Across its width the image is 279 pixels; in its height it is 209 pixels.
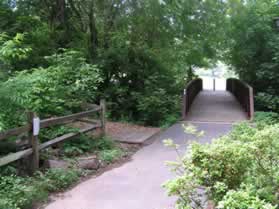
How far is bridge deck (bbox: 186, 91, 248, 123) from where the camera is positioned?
1212 centimetres

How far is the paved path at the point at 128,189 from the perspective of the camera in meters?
4.33

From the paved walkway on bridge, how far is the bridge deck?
530 cm

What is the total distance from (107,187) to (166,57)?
9269 millimetres

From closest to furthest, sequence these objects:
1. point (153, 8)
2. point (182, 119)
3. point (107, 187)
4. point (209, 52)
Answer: point (107, 187), point (182, 119), point (153, 8), point (209, 52)

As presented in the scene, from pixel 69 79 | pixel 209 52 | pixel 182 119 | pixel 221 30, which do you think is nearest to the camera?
pixel 69 79

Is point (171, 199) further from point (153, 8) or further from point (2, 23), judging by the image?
point (153, 8)

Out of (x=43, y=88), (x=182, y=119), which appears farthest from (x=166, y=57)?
(x=43, y=88)

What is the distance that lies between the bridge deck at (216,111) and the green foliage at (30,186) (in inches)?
295

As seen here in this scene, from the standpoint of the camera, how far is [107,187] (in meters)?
5.02

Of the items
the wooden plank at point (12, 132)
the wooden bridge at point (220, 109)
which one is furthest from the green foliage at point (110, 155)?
the wooden bridge at point (220, 109)

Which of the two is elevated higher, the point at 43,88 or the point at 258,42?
the point at 258,42

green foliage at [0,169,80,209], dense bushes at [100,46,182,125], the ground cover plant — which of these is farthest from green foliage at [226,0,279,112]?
green foliage at [0,169,80,209]

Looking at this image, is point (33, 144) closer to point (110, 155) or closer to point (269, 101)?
point (110, 155)

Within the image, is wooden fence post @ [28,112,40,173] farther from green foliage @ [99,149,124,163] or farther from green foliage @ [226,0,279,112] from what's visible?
green foliage @ [226,0,279,112]
